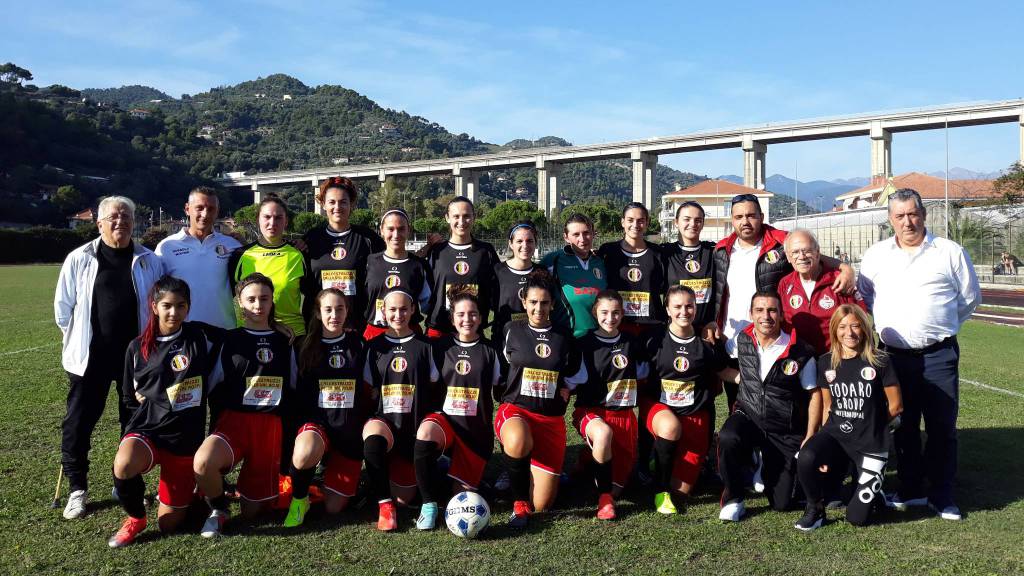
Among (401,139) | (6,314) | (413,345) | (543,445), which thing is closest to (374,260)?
(413,345)

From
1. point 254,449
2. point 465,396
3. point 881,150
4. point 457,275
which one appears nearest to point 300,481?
point 254,449

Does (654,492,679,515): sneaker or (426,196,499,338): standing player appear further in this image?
(426,196,499,338): standing player

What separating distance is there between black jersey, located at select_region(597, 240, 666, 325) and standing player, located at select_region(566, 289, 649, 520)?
47cm

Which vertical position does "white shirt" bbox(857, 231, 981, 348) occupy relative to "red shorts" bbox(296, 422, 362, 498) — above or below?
above

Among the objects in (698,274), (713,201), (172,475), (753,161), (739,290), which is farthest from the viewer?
(713,201)

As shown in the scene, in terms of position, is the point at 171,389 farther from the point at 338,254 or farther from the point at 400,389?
the point at 338,254

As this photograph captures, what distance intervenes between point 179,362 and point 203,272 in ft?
2.63

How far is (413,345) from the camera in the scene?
4238 millimetres

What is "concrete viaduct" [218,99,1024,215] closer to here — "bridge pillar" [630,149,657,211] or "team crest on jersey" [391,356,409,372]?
"bridge pillar" [630,149,657,211]

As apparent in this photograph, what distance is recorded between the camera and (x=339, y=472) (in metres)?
4.10

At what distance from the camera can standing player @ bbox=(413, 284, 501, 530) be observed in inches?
163

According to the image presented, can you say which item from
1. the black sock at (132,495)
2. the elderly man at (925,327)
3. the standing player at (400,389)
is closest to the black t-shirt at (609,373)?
the standing player at (400,389)

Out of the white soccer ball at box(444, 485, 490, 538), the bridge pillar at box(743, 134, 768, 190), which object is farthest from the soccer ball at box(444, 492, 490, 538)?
the bridge pillar at box(743, 134, 768, 190)

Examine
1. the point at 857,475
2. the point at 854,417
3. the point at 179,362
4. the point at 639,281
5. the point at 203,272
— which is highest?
the point at 203,272
